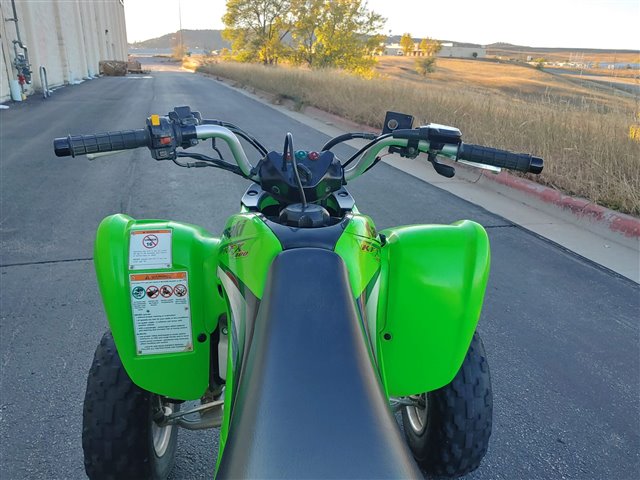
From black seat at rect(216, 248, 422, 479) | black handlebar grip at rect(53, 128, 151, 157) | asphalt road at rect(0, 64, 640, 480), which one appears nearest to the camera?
black seat at rect(216, 248, 422, 479)

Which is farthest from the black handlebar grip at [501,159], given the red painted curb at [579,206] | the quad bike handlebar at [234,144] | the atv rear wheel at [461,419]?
the red painted curb at [579,206]

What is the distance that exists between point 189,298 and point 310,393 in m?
0.94

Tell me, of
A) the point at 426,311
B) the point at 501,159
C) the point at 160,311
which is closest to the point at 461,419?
the point at 426,311

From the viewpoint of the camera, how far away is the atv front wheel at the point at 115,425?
5.88 feet

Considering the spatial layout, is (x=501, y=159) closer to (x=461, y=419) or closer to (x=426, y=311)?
(x=426, y=311)

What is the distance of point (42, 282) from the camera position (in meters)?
3.86

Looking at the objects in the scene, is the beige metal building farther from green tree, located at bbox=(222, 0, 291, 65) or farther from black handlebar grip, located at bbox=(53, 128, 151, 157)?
black handlebar grip, located at bbox=(53, 128, 151, 157)

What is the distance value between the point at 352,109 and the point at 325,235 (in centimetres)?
1231

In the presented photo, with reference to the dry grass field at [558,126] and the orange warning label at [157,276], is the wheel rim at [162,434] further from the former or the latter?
the dry grass field at [558,126]

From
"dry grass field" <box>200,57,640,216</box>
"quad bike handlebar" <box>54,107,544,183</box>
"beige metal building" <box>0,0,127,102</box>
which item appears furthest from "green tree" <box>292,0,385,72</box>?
"quad bike handlebar" <box>54,107,544,183</box>

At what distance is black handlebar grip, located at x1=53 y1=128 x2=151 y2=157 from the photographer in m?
1.84

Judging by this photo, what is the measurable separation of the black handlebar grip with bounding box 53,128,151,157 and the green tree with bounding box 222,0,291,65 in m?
40.5

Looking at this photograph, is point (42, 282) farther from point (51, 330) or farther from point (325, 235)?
point (325, 235)

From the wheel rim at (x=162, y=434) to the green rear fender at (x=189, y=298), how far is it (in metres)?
0.25
